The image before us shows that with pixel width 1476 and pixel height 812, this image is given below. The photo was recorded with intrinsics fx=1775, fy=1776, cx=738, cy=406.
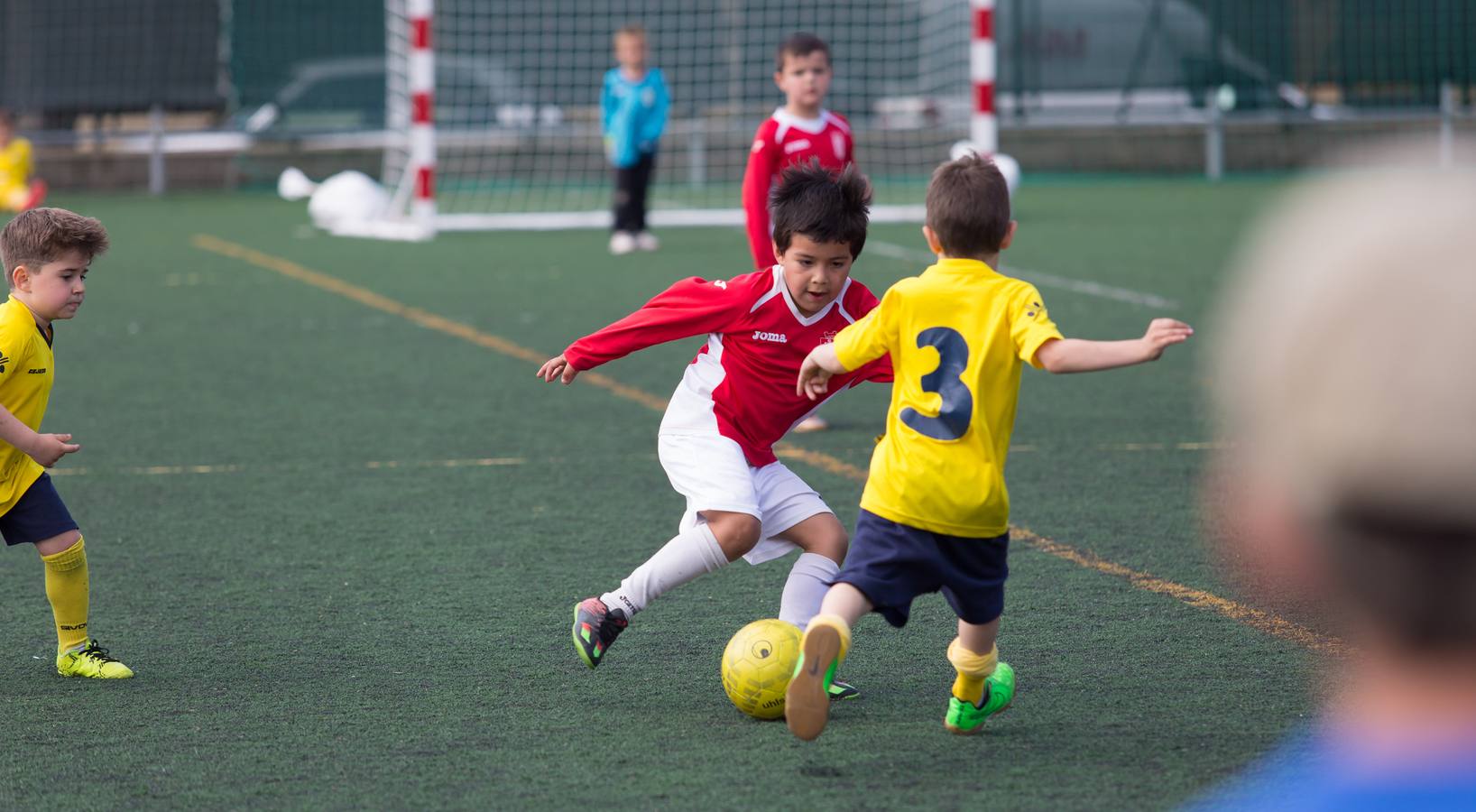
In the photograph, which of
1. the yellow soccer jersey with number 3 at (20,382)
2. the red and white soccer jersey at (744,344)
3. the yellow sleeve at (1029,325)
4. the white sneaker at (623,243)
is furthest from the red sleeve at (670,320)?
the white sneaker at (623,243)

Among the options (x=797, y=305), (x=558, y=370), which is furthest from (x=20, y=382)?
(x=797, y=305)

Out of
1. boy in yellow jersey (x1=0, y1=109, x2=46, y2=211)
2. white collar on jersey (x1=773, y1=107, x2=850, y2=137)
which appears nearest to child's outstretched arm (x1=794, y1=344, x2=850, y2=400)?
white collar on jersey (x1=773, y1=107, x2=850, y2=137)

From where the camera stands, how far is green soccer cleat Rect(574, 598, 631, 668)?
12.8ft

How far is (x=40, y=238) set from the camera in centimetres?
394

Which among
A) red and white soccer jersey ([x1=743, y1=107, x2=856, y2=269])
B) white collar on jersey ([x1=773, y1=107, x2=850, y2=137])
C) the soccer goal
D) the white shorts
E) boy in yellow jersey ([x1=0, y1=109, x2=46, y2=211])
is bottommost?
the white shorts

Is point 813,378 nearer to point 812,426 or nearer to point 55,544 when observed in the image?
point 55,544

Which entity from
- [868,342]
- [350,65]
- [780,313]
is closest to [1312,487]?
[868,342]

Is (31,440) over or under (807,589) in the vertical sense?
over

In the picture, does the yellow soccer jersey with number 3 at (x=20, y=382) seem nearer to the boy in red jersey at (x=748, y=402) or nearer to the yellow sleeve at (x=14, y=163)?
the boy in red jersey at (x=748, y=402)

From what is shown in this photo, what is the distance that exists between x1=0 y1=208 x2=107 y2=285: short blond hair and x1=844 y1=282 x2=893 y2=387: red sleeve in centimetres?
170

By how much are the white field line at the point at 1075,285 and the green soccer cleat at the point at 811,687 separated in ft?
24.0

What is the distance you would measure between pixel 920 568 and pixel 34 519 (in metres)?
2.05

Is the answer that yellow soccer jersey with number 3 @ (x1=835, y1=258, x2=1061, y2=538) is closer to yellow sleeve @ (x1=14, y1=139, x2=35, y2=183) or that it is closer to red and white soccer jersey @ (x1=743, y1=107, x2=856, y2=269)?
red and white soccer jersey @ (x1=743, y1=107, x2=856, y2=269)

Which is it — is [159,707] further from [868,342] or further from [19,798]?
[868,342]
